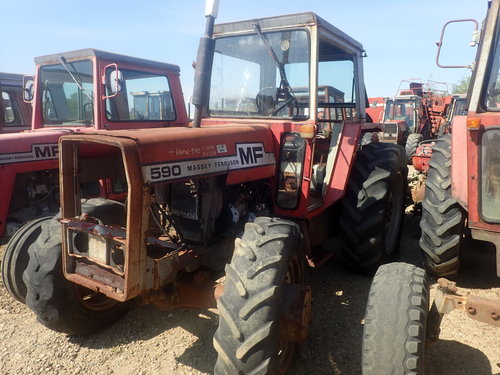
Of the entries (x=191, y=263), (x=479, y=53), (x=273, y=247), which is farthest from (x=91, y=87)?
(x=479, y=53)

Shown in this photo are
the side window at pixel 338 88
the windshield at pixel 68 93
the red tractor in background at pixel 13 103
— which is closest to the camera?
the side window at pixel 338 88

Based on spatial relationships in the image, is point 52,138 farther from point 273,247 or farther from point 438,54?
point 438,54

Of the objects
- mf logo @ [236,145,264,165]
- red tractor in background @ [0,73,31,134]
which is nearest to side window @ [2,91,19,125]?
red tractor in background @ [0,73,31,134]

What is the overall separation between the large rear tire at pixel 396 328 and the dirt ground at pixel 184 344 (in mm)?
814

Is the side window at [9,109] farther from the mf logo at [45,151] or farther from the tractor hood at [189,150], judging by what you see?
the tractor hood at [189,150]

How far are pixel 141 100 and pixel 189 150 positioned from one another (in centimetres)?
321

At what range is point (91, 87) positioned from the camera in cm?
480

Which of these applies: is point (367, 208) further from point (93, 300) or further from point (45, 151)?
point (45, 151)

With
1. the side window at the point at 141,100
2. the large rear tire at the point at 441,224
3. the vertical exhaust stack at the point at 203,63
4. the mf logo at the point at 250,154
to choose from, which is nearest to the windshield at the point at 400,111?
the side window at the point at 141,100

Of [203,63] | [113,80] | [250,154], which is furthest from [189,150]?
[113,80]

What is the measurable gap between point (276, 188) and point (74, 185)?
1.55 metres

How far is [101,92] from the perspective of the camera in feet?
15.2

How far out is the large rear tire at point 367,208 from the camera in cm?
365

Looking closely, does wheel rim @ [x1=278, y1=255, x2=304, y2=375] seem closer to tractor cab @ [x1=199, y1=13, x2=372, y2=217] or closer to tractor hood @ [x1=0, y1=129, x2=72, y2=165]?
tractor cab @ [x1=199, y1=13, x2=372, y2=217]
